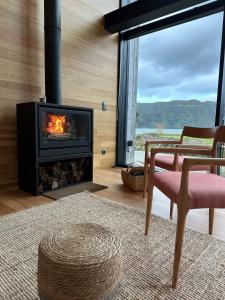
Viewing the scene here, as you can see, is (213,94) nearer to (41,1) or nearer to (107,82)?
(107,82)

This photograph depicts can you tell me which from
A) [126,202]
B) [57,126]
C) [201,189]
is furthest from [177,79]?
[201,189]

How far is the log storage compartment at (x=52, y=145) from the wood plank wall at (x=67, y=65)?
0.17m

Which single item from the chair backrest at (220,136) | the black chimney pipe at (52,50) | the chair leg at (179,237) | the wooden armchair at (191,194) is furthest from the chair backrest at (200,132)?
the black chimney pipe at (52,50)

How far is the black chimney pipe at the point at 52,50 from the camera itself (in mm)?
2480

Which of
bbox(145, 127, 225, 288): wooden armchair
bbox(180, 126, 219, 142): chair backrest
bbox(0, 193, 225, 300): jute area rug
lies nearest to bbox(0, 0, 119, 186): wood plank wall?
bbox(0, 193, 225, 300): jute area rug

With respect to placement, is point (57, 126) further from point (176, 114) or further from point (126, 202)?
point (176, 114)

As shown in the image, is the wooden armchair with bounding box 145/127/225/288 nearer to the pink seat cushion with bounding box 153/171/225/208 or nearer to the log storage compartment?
the pink seat cushion with bounding box 153/171/225/208

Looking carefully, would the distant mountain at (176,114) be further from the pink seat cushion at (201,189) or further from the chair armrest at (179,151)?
the pink seat cushion at (201,189)

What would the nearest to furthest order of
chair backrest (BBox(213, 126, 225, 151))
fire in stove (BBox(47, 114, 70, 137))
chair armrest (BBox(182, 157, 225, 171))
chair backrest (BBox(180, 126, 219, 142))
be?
chair armrest (BBox(182, 157, 225, 171)), chair backrest (BBox(213, 126, 225, 151)), chair backrest (BBox(180, 126, 219, 142)), fire in stove (BBox(47, 114, 70, 137))

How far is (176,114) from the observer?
129 inches

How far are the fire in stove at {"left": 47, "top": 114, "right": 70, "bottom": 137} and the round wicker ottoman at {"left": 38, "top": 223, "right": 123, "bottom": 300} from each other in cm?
168

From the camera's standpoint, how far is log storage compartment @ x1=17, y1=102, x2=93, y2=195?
7.45 feet

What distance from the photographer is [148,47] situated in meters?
3.53

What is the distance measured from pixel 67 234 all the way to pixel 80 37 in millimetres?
2902
